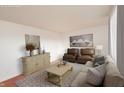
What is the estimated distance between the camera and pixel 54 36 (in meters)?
6.13

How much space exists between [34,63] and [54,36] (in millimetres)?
2750

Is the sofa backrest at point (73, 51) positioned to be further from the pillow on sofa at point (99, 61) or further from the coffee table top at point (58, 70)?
the coffee table top at point (58, 70)

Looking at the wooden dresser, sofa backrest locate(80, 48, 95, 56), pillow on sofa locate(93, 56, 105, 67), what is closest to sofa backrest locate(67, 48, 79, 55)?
sofa backrest locate(80, 48, 95, 56)

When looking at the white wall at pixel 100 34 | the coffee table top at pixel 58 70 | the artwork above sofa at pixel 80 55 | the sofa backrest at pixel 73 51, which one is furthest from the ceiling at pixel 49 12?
the sofa backrest at pixel 73 51

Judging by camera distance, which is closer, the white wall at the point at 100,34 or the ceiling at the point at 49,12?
the ceiling at the point at 49,12

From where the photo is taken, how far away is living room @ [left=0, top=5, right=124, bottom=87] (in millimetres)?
2293

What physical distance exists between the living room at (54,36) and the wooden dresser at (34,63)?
0.05m

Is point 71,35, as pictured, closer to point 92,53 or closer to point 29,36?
point 92,53

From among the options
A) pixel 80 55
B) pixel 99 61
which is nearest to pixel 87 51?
pixel 80 55

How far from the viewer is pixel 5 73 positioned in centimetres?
311

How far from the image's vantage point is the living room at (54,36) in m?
2.29

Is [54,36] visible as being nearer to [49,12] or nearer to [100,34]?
[100,34]

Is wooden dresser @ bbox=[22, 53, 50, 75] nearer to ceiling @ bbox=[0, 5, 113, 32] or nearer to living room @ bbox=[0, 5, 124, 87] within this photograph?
living room @ bbox=[0, 5, 124, 87]

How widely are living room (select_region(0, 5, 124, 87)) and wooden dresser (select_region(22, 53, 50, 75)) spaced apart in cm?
5
